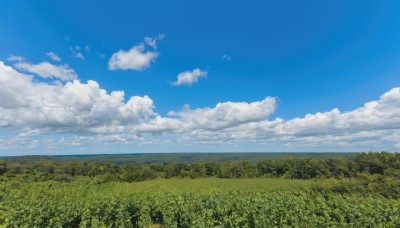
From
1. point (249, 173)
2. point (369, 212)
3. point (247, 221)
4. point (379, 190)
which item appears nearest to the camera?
point (247, 221)

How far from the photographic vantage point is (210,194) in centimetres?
2503

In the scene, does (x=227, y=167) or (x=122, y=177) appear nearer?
(x=122, y=177)

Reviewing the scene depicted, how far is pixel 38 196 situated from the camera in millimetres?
29391

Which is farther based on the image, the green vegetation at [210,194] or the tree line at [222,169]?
the tree line at [222,169]

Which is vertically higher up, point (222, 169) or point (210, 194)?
point (210, 194)

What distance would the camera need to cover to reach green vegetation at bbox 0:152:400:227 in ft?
51.8

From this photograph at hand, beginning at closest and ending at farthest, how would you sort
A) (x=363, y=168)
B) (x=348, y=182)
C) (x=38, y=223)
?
(x=38, y=223) → (x=348, y=182) → (x=363, y=168)

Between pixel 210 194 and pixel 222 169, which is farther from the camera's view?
pixel 222 169

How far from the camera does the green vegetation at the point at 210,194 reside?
15.8 meters

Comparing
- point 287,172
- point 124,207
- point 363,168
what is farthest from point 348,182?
point 124,207

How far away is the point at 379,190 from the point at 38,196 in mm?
46549

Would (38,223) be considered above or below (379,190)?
above

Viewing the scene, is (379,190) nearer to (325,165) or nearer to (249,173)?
(325,165)

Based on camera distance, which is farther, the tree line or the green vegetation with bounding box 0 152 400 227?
the tree line
